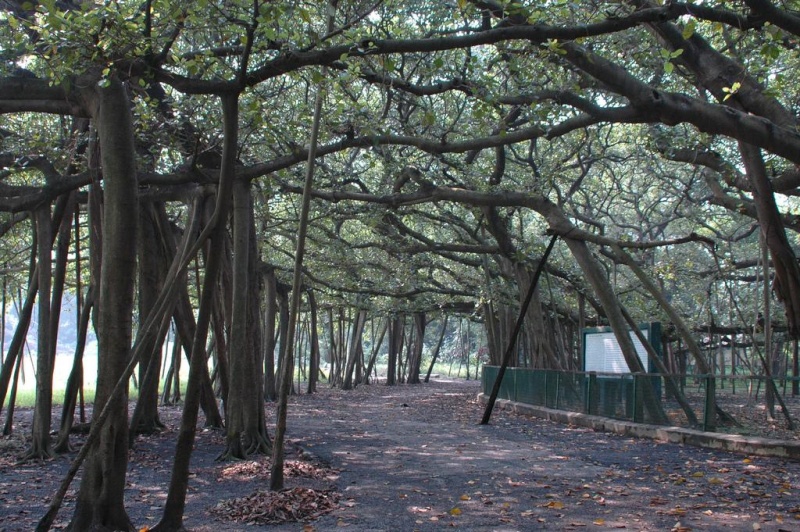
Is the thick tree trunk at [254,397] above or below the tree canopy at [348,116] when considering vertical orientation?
below

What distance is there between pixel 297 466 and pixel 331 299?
61.0ft

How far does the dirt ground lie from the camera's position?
600cm

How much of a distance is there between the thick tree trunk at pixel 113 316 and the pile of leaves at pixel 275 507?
0.96 m

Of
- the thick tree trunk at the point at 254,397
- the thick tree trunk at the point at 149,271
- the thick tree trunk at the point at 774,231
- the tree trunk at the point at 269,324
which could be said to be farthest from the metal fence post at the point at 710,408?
the tree trunk at the point at 269,324

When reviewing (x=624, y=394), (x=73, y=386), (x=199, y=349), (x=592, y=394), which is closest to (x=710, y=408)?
(x=624, y=394)

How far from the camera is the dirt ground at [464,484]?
600 cm

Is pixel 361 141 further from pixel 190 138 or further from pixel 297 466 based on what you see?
pixel 297 466

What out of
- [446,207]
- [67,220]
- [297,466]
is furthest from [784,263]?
[446,207]

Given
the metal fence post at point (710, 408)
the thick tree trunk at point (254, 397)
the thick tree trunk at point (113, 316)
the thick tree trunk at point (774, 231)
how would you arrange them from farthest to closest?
the metal fence post at point (710, 408)
the thick tree trunk at point (254, 397)
the thick tree trunk at point (774, 231)
the thick tree trunk at point (113, 316)

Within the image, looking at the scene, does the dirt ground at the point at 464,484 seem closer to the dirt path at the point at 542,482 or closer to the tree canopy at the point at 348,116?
the dirt path at the point at 542,482

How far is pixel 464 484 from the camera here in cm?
773

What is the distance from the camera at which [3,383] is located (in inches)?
406

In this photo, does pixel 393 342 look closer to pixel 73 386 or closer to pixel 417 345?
pixel 417 345

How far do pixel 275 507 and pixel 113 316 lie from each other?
1944mm
